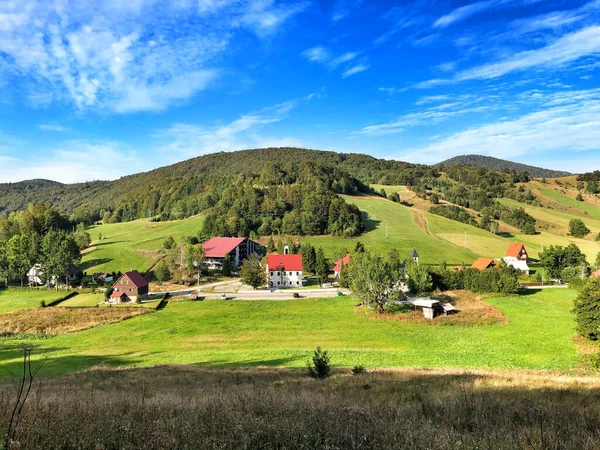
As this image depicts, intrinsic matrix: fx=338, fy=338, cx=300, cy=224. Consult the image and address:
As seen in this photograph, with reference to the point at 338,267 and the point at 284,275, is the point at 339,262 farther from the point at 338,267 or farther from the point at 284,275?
the point at 284,275

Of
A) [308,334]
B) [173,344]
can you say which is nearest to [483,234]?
[308,334]

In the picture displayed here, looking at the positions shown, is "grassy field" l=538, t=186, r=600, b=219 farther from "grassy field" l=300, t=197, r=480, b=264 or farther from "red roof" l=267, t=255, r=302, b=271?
"red roof" l=267, t=255, r=302, b=271

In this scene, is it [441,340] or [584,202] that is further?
[584,202]

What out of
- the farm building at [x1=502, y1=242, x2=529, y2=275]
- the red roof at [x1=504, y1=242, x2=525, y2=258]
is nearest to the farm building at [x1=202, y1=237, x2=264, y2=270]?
the farm building at [x1=502, y1=242, x2=529, y2=275]

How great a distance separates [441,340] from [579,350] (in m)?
12.2

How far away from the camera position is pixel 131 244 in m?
112

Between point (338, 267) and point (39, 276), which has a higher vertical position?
point (39, 276)

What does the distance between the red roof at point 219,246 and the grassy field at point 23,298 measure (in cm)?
3648

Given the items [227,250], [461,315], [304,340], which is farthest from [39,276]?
[461,315]

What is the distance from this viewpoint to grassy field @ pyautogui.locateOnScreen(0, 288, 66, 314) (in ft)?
189

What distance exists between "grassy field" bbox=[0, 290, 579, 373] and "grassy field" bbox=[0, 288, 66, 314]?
77.1 ft

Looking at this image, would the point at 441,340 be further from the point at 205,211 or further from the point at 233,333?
the point at 205,211

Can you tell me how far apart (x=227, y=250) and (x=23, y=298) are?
46.5m

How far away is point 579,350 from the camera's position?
31547 mm
